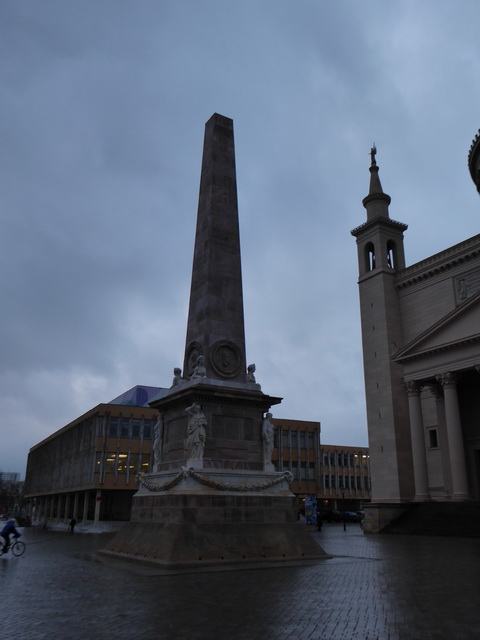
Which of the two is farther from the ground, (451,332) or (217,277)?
(451,332)

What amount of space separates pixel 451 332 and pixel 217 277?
23747 millimetres

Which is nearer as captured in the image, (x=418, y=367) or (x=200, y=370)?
(x=200, y=370)

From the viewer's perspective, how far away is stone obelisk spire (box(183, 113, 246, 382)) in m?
19.3

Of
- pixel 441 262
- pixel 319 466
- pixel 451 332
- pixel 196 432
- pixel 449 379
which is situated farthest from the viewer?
pixel 319 466

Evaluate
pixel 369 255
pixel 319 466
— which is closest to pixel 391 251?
pixel 369 255

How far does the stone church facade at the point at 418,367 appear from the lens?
124ft

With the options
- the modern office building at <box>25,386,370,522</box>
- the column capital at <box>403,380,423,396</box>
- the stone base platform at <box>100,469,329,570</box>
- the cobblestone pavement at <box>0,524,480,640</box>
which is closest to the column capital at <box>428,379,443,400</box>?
the column capital at <box>403,380,423,396</box>

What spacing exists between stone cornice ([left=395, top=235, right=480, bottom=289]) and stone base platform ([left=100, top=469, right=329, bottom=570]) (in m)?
31.4

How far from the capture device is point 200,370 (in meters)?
18.3

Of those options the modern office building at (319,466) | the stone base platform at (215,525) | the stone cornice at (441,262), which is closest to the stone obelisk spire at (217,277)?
the stone base platform at (215,525)

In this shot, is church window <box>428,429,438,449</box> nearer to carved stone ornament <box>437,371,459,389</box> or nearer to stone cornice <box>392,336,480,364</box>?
stone cornice <box>392,336,480,364</box>

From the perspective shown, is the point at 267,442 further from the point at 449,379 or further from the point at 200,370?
the point at 449,379

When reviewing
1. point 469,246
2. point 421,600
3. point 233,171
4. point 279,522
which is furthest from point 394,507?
point 421,600

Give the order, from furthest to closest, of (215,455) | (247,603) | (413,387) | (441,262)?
(441,262), (413,387), (215,455), (247,603)
